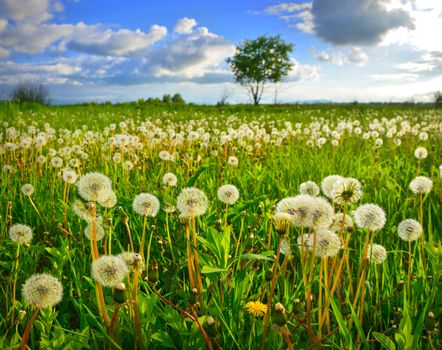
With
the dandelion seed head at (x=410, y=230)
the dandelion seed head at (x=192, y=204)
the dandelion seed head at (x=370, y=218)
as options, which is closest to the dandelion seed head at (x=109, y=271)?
the dandelion seed head at (x=192, y=204)

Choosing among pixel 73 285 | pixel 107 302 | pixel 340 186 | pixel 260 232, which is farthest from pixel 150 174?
pixel 340 186

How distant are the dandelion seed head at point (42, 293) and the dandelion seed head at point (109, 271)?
13 centimetres

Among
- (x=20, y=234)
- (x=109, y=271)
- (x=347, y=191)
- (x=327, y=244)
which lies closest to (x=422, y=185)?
(x=347, y=191)

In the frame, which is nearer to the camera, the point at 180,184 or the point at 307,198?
the point at 307,198

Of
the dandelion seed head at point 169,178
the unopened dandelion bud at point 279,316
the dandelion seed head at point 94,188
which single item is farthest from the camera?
the dandelion seed head at point 169,178

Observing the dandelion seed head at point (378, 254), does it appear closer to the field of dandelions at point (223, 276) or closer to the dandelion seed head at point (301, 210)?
the field of dandelions at point (223, 276)

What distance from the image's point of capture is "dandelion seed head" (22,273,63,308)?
1.36 m

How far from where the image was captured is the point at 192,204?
1779mm

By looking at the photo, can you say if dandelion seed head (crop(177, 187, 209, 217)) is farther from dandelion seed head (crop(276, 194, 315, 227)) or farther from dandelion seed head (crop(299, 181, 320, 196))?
dandelion seed head (crop(299, 181, 320, 196))

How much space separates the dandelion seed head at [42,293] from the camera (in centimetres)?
136

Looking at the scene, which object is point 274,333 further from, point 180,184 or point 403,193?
point 403,193

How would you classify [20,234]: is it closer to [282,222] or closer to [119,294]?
[119,294]

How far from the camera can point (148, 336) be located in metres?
1.59

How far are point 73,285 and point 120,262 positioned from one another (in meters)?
0.95
